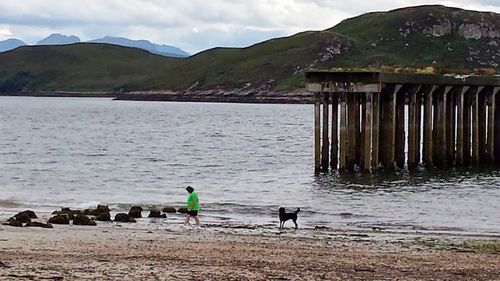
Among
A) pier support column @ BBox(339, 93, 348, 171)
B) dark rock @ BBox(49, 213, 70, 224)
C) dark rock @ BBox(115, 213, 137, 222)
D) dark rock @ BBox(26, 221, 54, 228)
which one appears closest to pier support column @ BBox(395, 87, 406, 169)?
pier support column @ BBox(339, 93, 348, 171)

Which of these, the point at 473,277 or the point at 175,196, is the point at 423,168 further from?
the point at 473,277

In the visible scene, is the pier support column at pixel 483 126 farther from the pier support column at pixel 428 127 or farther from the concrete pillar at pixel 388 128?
the concrete pillar at pixel 388 128

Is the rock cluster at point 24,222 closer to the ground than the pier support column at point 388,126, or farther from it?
closer to the ground

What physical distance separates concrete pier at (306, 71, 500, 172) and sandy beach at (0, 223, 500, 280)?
14.1m

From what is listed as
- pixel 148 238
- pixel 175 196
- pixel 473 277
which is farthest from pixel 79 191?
pixel 473 277

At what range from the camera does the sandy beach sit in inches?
680

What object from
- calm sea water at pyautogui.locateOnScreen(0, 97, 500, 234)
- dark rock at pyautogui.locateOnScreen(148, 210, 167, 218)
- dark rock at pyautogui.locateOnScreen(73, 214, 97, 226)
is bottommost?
calm sea water at pyautogui.locateOnScreen(0, 97, 500, 234)

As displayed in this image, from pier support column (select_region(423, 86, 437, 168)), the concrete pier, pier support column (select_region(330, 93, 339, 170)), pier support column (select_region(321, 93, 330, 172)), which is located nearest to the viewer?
the concrete pier

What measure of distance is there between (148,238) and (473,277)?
9068 millimetres

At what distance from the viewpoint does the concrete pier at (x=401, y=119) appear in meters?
41.0

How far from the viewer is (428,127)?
146ft

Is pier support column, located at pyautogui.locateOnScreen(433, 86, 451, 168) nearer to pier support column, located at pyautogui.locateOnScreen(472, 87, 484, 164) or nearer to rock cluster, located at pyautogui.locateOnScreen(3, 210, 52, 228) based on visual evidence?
pier support column, located at pyautogui.locateOnScreen(472, 87, 484, 164)

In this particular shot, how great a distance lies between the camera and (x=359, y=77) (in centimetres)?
4062

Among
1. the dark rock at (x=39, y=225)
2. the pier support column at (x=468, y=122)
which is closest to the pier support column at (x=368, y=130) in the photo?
the pier support column at (x=468, y=122)
